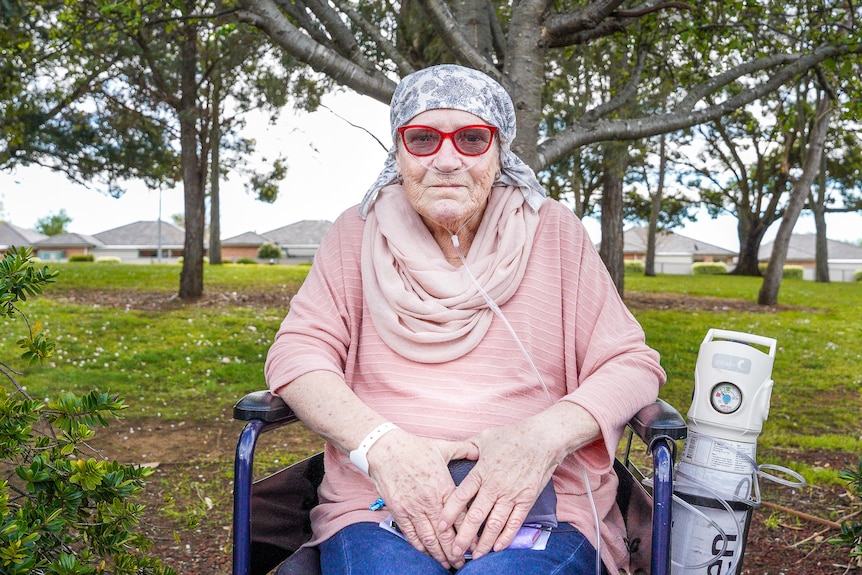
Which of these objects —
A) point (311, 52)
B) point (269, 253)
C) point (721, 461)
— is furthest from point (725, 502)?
point (269, 253)

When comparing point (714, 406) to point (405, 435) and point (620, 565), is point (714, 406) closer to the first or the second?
point (620, 565)

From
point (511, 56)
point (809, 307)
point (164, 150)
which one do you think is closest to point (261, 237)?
point (164, 150)

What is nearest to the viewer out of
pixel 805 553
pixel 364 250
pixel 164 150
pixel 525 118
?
pixel 364 250

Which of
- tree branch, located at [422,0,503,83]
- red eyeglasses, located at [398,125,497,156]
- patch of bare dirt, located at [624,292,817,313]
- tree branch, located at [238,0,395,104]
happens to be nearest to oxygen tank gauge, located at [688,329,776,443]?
red eyeglasses, located at [398,125,497,156]

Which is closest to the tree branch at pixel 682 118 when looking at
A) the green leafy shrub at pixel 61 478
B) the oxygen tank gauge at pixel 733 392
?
the oxygen tank gauge at pixel 733 392

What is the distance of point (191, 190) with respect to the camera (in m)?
11.6

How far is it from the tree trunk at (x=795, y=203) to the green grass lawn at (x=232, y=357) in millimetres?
1018

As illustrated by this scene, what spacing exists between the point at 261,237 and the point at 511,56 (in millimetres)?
58295

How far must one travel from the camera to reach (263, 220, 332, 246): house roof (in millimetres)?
58938

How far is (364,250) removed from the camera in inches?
83.7

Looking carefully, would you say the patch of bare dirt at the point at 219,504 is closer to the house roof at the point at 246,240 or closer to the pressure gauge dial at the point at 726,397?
the pressure gauge dial at the point at 726,397

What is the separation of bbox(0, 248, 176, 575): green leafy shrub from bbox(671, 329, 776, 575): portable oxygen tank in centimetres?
142

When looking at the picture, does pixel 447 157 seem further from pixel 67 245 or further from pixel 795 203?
pixel 67 245

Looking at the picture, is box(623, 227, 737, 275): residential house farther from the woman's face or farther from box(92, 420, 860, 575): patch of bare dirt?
the woman's face
